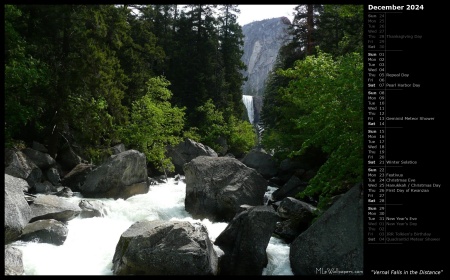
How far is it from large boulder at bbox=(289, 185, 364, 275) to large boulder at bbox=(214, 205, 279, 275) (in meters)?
1.29

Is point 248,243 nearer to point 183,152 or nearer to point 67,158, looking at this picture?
point 67,158

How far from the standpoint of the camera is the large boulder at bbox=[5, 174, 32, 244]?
10.3 metres

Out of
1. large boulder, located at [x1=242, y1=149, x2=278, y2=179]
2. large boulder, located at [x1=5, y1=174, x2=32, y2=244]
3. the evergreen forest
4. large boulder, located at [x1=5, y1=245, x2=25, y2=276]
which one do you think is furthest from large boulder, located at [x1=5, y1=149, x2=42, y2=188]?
large boulder, located at [x1=242, y1=149, x2=278, y2=179]

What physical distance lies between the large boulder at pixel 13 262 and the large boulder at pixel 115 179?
8.23 meters

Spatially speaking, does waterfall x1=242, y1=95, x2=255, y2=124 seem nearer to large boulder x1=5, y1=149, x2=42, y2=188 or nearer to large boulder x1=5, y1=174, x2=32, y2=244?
large boulder x1=5, y1=149, x2=42, y2=188

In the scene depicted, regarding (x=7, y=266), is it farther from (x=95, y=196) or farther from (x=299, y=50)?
(x=299, y=50)

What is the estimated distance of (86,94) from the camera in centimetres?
1983

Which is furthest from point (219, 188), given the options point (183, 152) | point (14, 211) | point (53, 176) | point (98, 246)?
point (183, 152)

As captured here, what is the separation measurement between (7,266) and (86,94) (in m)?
13.0

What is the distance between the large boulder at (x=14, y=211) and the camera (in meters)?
10.3
